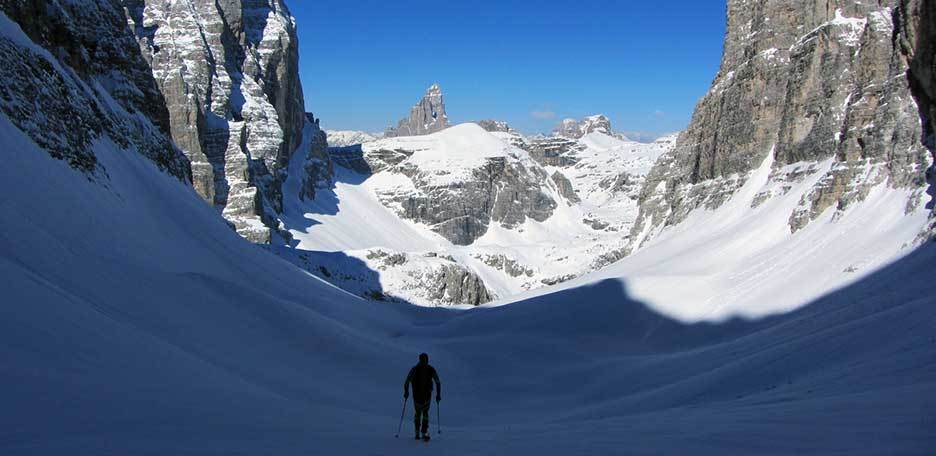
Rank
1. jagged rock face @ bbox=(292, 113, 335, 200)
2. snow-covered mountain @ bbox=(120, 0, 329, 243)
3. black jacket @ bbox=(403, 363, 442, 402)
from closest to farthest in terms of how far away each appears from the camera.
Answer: black jacket @ bbox=(403, 363, 442, 402)
snow-covered mountain @ bbox=(120, 0, 329, 243)
jagged rock face @ bbox=(292, 113, 335, 200)

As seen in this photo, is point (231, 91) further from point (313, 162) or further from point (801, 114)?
point (801, 114)

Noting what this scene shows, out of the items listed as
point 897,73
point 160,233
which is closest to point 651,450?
point 160,233

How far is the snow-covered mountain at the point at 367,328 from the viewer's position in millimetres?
10977

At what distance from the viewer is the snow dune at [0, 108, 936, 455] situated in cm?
1035

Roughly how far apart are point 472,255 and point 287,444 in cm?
14891

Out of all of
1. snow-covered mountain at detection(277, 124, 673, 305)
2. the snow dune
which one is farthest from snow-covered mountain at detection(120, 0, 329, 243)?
the snow dune

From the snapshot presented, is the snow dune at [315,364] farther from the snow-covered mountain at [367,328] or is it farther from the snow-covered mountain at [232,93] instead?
the snow-covered mountain at [232,93]

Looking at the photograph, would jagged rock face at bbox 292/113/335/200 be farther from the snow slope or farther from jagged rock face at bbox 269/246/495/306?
the snow slope

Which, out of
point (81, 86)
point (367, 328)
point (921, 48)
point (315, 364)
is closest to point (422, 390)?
point (315, 364)

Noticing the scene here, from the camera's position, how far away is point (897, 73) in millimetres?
53219

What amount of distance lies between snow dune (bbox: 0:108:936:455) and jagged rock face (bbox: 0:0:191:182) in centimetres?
169

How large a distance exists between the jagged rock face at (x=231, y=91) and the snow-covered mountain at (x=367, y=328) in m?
51.4

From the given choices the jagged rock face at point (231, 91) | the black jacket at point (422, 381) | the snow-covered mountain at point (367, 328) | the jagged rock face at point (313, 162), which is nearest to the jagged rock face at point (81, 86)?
the snow-covered mountain at point (367, 328)

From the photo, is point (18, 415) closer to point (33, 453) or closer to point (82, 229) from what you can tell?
point (33, 453)
